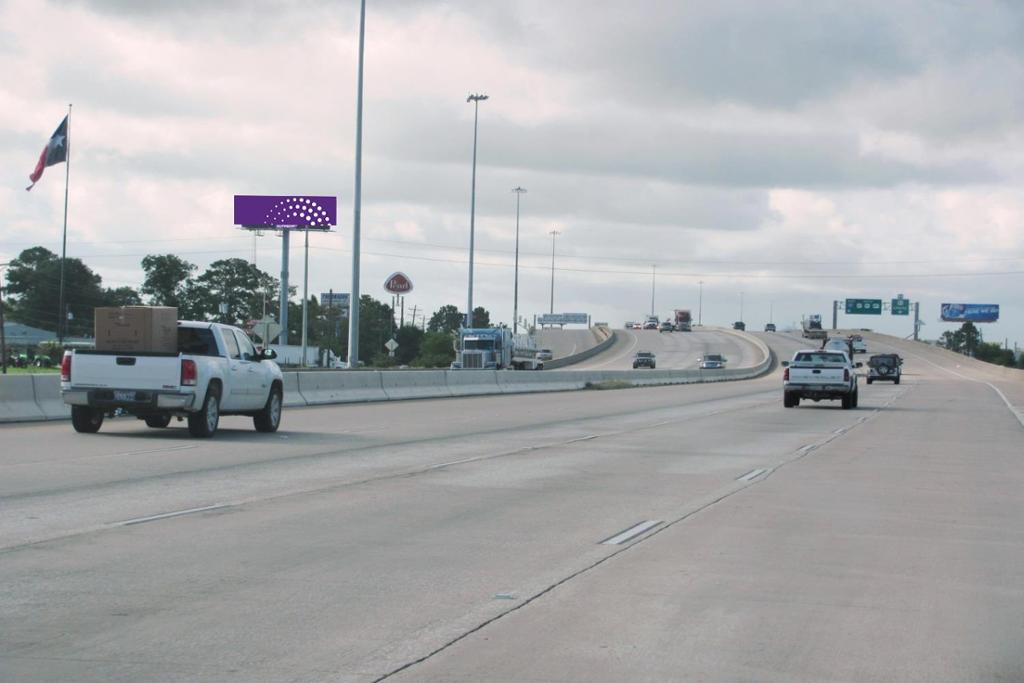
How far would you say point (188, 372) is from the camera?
22.3 metres

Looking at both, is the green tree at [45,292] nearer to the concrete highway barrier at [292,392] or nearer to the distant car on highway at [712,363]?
the distant car on highway at [712,363]

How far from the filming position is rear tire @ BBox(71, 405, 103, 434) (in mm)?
23375

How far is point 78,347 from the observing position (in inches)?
902

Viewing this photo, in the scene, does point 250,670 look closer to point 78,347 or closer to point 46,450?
point 46,450

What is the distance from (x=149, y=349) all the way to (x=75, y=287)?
118m

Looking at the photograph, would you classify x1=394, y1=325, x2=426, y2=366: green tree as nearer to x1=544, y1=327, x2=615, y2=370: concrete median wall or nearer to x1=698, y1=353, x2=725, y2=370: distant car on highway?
x1=544, y1=327, x2=615, y2=370: concrete median wall

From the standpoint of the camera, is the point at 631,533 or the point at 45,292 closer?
the point at 631,533

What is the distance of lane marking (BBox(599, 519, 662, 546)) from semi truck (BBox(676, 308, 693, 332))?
160m

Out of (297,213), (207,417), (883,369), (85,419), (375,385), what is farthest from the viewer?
(297,213)

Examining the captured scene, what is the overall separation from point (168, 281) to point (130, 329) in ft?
374

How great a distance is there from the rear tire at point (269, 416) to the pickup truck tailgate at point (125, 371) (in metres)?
3.25

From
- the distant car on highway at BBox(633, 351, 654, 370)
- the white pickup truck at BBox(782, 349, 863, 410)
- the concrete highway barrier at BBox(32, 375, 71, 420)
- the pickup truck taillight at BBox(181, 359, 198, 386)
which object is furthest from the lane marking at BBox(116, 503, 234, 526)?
the distant car on highway at BBox(633, 351, 654, 370)

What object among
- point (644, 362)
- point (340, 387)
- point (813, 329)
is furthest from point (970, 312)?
point (340, 387)

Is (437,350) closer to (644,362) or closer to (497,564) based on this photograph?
(644,362)
